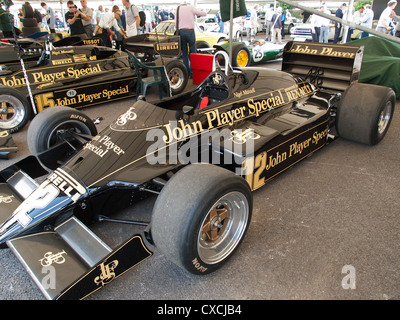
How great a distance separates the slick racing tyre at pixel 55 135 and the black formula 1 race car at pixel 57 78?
188cm

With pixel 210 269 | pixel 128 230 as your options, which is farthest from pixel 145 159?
pixel 210 269

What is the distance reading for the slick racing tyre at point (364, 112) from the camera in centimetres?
368

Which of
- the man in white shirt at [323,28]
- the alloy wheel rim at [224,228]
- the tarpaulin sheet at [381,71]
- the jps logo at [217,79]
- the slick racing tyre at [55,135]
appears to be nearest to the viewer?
the alloy wheel rim at [224,228]

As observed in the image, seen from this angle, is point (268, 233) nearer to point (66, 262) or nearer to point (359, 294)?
point (359, 294)

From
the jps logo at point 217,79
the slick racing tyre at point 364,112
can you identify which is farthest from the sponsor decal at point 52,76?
the slick racing tyre at point 364,112

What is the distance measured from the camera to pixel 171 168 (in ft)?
8.27

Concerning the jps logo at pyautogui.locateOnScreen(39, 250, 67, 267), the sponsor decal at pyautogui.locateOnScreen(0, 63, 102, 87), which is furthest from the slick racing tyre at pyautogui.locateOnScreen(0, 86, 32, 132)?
the jps logo at pyautogui.locateOnScreen(39, 250, 67, 267)

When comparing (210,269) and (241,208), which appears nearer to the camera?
(210,269)

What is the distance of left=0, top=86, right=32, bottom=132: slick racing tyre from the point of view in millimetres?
4633

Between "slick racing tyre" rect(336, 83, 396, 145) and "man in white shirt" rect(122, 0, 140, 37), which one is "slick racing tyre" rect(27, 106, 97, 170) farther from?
"man in white shirt" rect(122, 0, 140, 37)

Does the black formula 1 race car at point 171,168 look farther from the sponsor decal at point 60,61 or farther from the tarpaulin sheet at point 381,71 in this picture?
the sponsor decal at point 60,61

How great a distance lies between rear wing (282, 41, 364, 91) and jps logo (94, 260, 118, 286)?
4288mm
